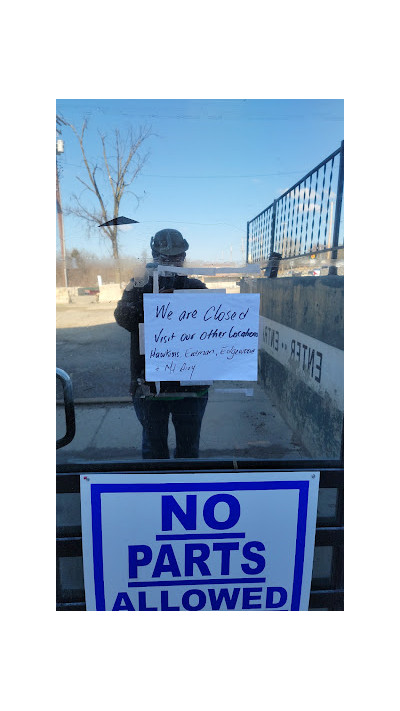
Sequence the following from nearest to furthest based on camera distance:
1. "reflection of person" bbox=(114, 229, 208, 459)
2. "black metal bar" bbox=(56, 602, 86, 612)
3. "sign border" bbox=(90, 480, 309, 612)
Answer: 1. "reflection of person" bbox=(114, 229, 208, 459)
2. "sign border" bbox=(90, 480, 309, 612)
3. "black metal bar" bbox=(56, 602, 86, 612)

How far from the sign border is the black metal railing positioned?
0.06 metres

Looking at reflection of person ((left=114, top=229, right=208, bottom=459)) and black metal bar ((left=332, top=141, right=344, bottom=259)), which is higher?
black metal bar ((left=332, top=141, right=344, bottom=259))

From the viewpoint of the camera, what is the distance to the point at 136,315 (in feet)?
4.69

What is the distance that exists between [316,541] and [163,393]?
35.5 inches

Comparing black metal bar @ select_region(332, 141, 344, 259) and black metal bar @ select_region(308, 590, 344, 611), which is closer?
black metal bar @ select_region(332, 141, 344, 259)

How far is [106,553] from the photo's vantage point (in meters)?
1.52

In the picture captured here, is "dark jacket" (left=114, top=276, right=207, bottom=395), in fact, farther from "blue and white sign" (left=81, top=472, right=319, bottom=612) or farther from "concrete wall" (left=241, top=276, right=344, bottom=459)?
"blue and white sign" (left=81, top=472, right=319, bottom=612)

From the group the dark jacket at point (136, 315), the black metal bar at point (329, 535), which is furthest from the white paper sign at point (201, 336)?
the black metal bar at point (329, 535)

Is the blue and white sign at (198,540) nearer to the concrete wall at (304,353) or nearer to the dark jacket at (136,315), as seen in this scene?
the concrete wall at (304,353)

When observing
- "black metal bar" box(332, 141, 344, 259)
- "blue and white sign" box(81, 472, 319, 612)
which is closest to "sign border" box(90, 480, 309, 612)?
"blue and white sign" box(81, 472, 319, 612)

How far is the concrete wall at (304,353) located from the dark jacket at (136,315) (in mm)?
237

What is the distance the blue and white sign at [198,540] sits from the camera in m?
1.48

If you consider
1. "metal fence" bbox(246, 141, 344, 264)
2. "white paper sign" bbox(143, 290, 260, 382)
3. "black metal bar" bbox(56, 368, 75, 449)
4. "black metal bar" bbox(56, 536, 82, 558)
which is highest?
"metal fence" bbox(246, 141, 344, 264)

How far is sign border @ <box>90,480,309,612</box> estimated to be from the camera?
4.85 feet
